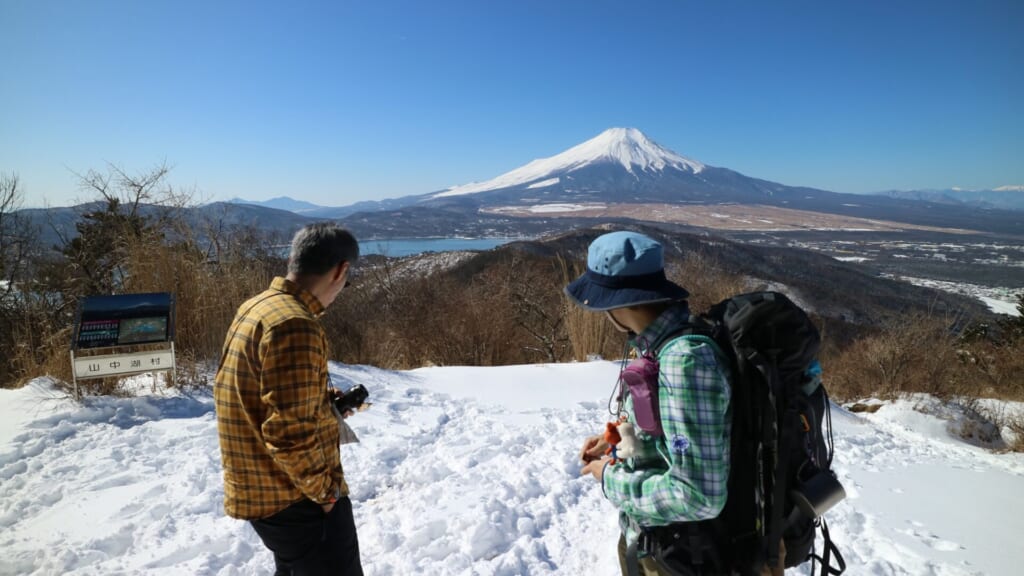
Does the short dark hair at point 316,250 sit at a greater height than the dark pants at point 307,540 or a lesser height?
greater

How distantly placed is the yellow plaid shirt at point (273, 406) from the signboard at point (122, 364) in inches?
142

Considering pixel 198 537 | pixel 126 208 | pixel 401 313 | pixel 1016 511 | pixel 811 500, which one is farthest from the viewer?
pixel 401 313

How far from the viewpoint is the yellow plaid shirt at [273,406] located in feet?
4.81

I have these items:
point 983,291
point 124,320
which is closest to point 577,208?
point 983,291

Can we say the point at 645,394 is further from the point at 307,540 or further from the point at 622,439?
the point at 307,540

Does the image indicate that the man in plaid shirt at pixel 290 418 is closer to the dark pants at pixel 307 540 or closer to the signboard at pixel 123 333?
the dark pants at pixel 307 540

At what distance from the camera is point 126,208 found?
8234mm

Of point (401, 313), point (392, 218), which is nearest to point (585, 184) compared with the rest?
point (392, 218)

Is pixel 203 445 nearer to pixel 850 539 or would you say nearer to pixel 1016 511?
pixel 850 539

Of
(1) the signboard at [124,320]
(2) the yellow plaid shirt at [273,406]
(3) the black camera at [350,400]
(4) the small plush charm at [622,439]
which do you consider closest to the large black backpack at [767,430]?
(4) the small plush charm at [622,439]

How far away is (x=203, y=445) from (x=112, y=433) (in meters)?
0.83

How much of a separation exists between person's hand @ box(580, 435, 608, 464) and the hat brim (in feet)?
1.64

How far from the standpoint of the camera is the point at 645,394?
1300 millimetres

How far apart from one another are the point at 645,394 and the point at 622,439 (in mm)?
180
